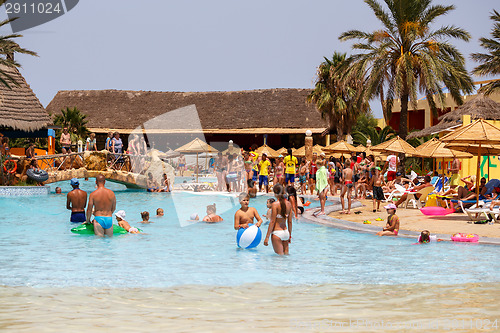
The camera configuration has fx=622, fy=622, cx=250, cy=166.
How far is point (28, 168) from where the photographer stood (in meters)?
25.1

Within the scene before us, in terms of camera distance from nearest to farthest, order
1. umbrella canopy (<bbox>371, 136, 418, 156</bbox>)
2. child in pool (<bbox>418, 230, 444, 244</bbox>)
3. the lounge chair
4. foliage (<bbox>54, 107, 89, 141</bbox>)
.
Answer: child in pool (<bbox>418, 230, 444, 244</bbox>), the lounge chair, umbrella canopy (<bbox>371, 136, 418, 156</bbox>), foliage (<bbox>54, 107, 89, 141</bbox>)

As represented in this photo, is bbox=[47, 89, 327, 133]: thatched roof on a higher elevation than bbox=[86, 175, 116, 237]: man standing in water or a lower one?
higher

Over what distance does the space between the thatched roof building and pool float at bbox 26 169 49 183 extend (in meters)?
5.22

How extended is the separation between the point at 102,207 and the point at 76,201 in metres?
2.40

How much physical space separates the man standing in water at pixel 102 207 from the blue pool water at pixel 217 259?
225 millimetres

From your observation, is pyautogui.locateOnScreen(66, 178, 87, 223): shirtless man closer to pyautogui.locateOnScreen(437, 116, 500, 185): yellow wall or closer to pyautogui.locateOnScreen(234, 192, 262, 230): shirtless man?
pyautogui.locateOnScreen(234, 192, 262, 230): shirtless man

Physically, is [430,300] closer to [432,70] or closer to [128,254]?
[128,254]

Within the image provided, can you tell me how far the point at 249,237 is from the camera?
36.9 feet

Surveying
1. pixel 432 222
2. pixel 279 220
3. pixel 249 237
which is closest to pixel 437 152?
pixel 432 222

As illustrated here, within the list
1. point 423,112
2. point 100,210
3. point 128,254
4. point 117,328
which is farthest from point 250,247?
point 423,112

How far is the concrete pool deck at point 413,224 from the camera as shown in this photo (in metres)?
12.6

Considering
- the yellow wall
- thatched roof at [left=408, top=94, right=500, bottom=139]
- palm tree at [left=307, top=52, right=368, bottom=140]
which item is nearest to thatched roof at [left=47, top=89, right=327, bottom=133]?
palm tree at [left=307, top=52, right=368, bottom=140]

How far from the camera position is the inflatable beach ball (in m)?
11.2

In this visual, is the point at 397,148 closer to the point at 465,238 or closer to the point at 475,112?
the point at 475,112
